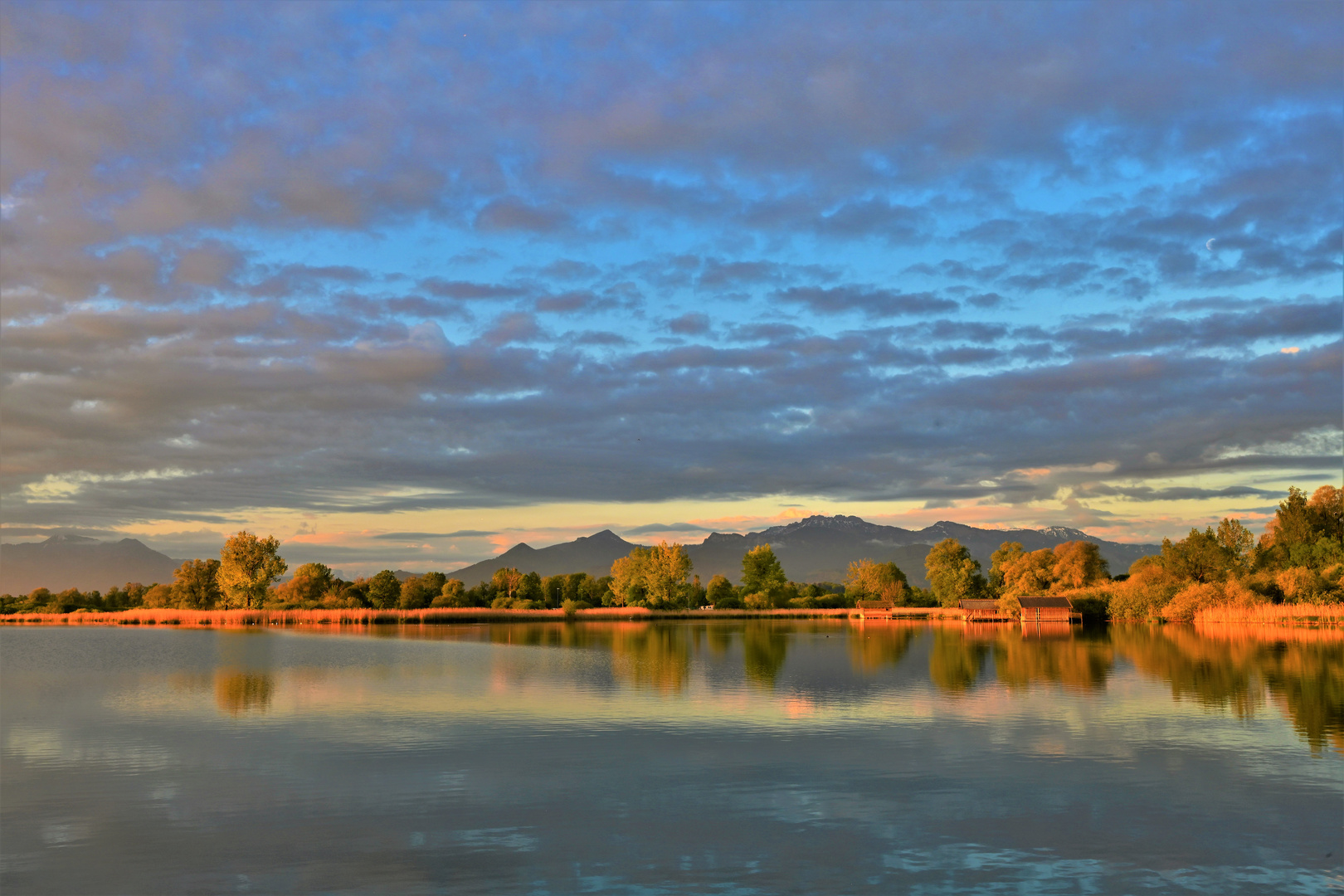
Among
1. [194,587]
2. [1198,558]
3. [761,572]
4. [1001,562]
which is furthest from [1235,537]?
[194,587]

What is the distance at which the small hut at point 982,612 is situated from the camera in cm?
11975

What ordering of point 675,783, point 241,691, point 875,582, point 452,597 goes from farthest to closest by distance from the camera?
1. point 875,582
2. point 452,597
3. point 241,691
4. point 675,783

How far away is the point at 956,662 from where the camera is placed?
169ft

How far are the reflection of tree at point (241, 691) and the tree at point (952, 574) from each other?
128188mm

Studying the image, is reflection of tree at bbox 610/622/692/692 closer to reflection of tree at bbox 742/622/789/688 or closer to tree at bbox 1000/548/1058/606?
reflection of tree at bbox 742/622/789/688

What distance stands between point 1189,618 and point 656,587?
2859 inches

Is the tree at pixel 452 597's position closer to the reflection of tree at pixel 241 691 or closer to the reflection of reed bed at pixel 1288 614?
the reflection of tree at pixel 241 691

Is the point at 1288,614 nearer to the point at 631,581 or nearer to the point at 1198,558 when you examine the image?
the point at 1198,558

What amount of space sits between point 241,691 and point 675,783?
951 inches

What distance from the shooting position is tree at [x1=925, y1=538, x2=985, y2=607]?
15600 cm

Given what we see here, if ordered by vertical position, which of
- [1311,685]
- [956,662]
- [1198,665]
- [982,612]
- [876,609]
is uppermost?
[1311,685]

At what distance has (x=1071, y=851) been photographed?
48.5 ft

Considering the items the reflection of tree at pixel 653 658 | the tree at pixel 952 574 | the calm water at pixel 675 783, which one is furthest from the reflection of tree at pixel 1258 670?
the tree at pixel 952 574

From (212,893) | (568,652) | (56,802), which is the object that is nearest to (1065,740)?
(212,893)
